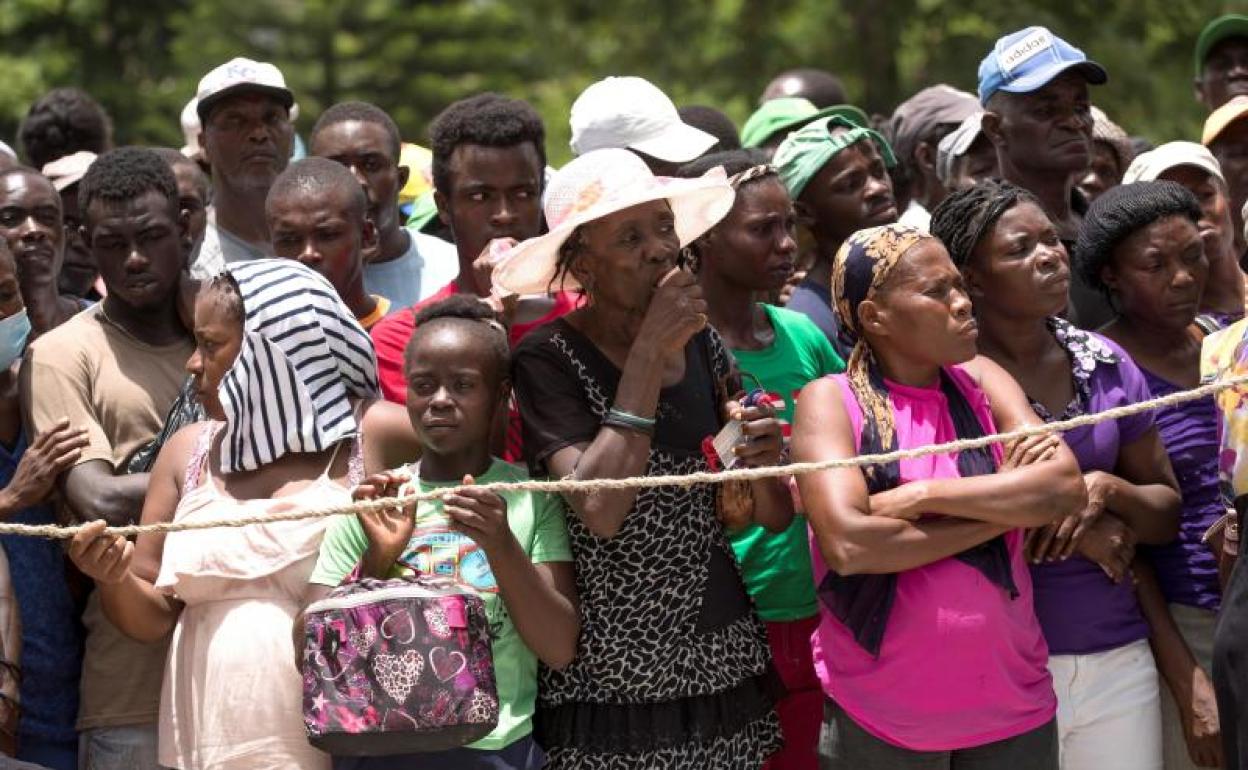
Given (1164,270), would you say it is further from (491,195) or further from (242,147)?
(242,147)

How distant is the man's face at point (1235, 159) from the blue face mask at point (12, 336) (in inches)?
176

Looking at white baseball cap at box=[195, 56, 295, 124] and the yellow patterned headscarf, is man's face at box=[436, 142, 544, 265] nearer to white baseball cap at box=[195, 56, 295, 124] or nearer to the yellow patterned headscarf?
the yellow patterned headscarf

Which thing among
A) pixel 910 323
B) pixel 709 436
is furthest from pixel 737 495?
pixel 910 323

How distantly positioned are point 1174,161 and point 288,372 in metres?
3.33

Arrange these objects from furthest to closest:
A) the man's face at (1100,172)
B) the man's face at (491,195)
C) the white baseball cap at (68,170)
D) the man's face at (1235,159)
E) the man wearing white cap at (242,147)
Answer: the man's face at (1100,172) < the white baseball cap at (68,170) < the man's face at (1235,159) < the man wearing white cap at (242,147) < the man's face at (491,195)

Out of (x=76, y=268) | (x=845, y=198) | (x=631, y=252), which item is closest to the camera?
(x=631, y=252)

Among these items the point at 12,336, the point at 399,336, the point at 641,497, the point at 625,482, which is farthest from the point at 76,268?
the point at 625,482

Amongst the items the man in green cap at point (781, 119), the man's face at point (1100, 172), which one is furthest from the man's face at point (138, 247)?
the man's face at point (1100, 172)

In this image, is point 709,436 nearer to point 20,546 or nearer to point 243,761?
point 243,761

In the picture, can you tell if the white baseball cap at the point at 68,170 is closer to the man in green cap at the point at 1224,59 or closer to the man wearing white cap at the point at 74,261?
the man wearing white cap at the point at 74,261

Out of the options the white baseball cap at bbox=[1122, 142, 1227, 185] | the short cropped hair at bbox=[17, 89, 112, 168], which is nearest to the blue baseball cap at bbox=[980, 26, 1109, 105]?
the white baseball cap at bbox=[1122, 142, 1227, 185]

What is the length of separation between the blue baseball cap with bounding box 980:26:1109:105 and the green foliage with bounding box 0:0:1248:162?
7631 millimetres

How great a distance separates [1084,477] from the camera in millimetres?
5188

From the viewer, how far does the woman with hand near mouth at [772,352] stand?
540cm
